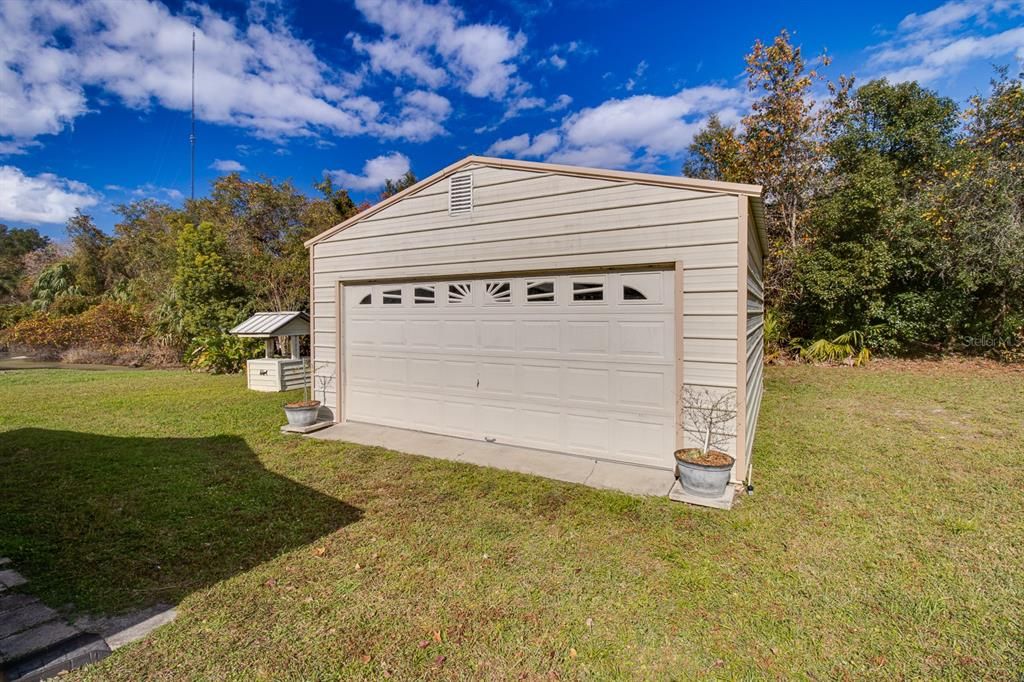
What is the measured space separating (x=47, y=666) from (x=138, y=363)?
16.2 m

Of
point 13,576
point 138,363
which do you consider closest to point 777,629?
point 13,576

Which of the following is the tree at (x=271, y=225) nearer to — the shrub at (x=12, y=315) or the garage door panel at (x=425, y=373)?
the shrub at (x=12, y=315)

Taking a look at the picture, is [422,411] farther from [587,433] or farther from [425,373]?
[587,433]

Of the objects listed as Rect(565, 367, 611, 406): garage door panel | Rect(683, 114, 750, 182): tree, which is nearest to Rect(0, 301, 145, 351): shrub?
Rect(565, 367, 611, 406): garage door panel

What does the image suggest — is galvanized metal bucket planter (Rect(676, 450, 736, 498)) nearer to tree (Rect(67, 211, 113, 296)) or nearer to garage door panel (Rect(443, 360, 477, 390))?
garage door panel (Rect(443, 360, 477, 390))

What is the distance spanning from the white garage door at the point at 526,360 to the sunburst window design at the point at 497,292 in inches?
0.5

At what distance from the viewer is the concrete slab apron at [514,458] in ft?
14.3

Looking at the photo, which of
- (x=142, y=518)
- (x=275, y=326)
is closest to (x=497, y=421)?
(x=142, y=518)

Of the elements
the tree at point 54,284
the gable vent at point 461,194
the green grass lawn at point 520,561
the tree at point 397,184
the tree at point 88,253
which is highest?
the tree at point 397,184

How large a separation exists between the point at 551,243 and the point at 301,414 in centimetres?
422

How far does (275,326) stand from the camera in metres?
9.41

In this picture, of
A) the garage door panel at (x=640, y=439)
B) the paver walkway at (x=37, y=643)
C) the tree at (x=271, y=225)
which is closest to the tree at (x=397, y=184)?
the tree at (x=271, y=225)

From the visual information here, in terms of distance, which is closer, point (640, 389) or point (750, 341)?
point (640, 389)

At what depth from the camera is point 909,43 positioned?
A: 1155 cm
